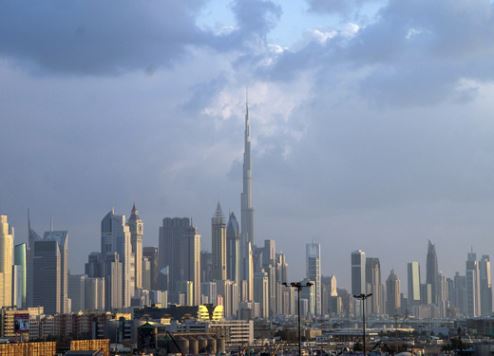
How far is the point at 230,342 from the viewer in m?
199

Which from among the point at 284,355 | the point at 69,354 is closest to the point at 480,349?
the point at 284,355

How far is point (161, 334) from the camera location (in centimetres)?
17350

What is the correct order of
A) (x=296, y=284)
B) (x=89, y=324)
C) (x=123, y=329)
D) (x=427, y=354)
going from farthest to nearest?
(x=89, y=324) → (x=123, y=329) → (x=427, y=354) → (x=296, y=284)

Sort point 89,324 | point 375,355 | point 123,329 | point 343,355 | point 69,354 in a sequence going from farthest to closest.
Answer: point 89,324 < point 123,329 < point 343,355 < point 375,355 < point 69,354

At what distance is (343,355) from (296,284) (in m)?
48.0

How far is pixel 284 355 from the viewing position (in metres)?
122

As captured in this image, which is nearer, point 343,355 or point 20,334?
point 343,355

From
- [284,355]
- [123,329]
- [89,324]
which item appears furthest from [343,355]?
[89,324]

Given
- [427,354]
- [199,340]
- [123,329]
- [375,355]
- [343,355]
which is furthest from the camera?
[123,329]

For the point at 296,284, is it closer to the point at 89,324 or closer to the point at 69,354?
the point at 69,354

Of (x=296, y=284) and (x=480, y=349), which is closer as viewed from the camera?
(x=296, y=284)

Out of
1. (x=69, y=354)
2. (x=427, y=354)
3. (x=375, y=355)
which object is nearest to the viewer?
(x=69, y=354)

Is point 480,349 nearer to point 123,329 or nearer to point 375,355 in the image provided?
point 375,355

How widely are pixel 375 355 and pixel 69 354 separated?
33179 mm
